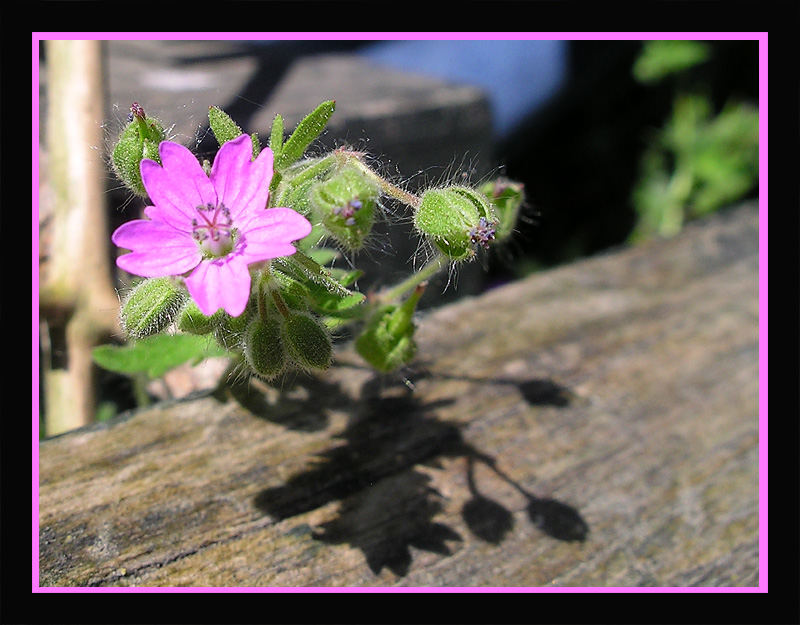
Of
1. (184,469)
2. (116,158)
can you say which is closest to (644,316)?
(184,469)

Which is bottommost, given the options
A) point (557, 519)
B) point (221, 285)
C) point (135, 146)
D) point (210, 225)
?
point (557, 519)

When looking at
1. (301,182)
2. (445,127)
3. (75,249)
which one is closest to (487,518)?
(301,182)

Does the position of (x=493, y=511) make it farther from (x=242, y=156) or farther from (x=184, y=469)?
(x=242, y=156)

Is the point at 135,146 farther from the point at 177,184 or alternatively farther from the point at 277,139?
the point at 277,139

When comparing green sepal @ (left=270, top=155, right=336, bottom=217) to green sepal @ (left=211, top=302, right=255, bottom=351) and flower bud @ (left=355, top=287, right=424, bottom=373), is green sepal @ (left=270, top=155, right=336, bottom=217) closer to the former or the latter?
green sepal @ (left=211, top=302, right=255, bottom=351)

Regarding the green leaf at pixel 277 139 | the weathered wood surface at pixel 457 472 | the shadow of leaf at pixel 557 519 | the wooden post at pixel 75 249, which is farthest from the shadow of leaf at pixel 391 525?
the wooden post at pixel 75 249

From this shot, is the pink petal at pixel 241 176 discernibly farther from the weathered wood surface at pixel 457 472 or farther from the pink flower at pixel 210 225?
the weathered wood surface at pixel 457 472

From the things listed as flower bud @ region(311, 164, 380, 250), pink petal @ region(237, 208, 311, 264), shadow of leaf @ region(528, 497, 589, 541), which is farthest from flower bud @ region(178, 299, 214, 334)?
shadow of leaf @ region(528, 497, 589, 541)

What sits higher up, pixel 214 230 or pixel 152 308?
pixel 214 230
